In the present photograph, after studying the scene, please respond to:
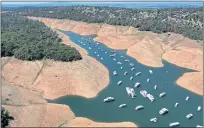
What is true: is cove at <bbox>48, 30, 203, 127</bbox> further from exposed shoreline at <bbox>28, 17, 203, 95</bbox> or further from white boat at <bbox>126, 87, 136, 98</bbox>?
exposed shoreline at <bbox>28, 17, 203, 95</bbox>

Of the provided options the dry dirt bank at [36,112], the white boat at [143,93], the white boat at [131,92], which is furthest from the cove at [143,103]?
the dry dirt bank at [36,112]

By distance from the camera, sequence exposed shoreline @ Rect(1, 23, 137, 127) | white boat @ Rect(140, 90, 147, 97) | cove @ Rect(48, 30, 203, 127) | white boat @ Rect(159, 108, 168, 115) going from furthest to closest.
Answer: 1. white boat @ Rect(140, 90, 147, 97)
2. white boat @ Rect(159, 108, 168, 115)
3. cove @ Rect(48, 30, 203, 127)
4. exposed shoreline @ Rect(1, 23, 137, 127)

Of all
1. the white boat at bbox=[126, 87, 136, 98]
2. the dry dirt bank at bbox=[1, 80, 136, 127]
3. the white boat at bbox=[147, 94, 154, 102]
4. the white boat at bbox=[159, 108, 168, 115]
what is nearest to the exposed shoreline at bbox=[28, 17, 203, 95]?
the white boat at bbox=[147, 94, 154, 102]

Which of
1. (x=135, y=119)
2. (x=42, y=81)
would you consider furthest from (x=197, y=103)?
(x=42, y=81)

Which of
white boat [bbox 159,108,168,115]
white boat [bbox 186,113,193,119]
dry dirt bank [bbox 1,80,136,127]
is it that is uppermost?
dry dirt bank [bbox 1,80,136,127]

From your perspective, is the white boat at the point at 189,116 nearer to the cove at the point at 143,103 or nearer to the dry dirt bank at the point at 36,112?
the cove at the point at 143,103

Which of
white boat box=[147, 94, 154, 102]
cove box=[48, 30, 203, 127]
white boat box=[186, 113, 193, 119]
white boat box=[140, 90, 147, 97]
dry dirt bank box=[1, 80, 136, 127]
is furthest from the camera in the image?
white boat box=[140, 90, 147, 97]

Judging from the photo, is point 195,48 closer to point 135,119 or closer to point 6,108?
point 135,119

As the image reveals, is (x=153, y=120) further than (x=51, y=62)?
No

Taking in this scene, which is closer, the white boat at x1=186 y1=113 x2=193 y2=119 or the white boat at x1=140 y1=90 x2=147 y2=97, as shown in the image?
the white boat at x1=186 y1=113 x2=193 y2=119

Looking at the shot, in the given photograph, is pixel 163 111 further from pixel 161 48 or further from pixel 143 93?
pixel 161 48

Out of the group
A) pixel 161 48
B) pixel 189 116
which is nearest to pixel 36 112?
pixel 189 116
